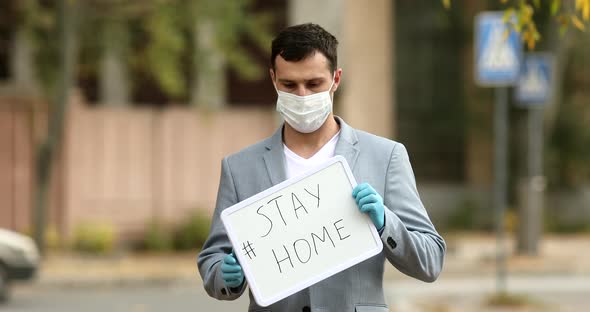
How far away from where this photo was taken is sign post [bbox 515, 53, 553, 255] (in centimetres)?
1650

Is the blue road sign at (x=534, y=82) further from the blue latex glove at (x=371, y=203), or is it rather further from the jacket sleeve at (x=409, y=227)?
the blue latex glove at (x=371, y=203)

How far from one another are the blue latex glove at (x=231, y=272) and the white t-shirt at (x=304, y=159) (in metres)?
0.37

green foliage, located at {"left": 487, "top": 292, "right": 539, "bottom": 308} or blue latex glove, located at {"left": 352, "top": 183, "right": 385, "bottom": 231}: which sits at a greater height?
blue latex glove, located at {"left": 352, "top": 183, "right": 385, "bottom": 231}

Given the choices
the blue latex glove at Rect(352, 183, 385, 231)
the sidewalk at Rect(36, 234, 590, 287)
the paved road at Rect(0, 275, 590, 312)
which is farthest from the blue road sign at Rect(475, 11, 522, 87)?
the blue latex glove at Rect(352, 183, 385, 231)

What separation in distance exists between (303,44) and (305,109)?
204 mm

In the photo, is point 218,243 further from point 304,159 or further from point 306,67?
point 306,67

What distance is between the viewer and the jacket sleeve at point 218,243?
12.2ft

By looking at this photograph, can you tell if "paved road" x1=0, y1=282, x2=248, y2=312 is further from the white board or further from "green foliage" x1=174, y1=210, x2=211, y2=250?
the white board

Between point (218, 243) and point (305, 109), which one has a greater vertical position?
point (305, 109)

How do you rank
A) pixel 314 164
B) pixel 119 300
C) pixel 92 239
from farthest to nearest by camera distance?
pixel 92 239, pixel 119 300, pixel 314 164

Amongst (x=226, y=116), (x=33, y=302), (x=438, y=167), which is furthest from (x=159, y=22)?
(x=438, y=167)

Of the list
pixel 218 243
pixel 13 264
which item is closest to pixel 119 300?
pixel 13 264

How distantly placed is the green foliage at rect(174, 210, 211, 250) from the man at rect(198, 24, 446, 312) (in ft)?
49.9

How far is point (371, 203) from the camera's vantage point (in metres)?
3.50
